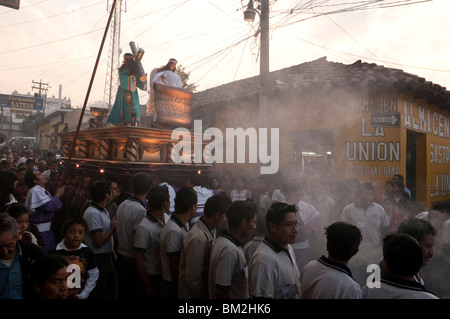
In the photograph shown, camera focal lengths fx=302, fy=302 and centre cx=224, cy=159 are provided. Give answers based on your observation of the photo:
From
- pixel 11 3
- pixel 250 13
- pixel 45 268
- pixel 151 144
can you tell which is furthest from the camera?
pixel 250 13

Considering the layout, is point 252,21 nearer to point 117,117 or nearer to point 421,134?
point 117,117

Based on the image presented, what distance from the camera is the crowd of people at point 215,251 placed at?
6.46 feet

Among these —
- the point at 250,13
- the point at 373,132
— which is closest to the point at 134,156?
the point at 250,13

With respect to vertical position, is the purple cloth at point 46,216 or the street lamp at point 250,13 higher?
the street lamp at point 250,13

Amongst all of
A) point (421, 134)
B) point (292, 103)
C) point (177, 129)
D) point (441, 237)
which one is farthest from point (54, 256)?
point (421, 134)

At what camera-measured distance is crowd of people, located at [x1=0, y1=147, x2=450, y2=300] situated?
77.5 inches

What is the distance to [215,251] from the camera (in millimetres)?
2299

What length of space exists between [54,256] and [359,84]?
7.60m

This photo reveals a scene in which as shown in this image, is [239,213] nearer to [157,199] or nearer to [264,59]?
[157,199]

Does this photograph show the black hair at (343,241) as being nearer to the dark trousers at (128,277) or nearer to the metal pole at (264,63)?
the dark trousers at (128,277)

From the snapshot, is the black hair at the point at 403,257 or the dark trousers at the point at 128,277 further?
the dark trousers at the point at 128,277

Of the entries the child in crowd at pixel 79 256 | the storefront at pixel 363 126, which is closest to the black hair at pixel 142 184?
the child in crowd at pixel 79 256

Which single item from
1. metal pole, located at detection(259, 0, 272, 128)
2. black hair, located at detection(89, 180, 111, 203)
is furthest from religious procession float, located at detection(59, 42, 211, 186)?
black hair, located at detection(89, 180, 111, 203)
